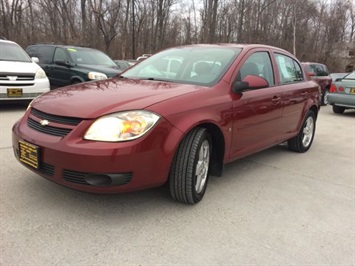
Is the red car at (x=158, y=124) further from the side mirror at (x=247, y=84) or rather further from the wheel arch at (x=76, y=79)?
the wheel arch at (x=76, y=79)

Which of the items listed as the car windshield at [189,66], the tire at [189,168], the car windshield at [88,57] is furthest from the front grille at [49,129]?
the car windshield at [88,57]

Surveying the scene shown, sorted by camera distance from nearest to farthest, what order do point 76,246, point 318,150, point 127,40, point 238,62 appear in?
point 76,246 < point 238,62 < point 318,150 < point 127,40

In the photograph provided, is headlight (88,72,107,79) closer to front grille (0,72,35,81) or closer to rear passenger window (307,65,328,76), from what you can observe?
front grille (0,72,35,81)

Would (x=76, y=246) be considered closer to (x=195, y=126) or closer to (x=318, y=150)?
(x=195, y=126)

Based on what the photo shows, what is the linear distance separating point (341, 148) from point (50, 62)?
7.52 metres

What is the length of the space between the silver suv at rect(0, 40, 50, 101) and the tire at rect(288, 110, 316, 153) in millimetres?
5368

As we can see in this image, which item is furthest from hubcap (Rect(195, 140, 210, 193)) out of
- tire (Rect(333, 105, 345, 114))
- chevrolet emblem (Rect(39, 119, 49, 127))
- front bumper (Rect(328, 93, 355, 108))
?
tire (Rect(333, 105, 345, 114))

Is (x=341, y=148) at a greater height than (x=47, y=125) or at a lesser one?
lesser

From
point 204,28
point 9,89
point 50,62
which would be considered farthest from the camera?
point 204,28

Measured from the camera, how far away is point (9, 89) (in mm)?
7270

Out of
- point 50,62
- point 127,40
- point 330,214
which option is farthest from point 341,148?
point 127,40

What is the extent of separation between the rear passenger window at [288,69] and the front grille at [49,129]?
3032 millimetres

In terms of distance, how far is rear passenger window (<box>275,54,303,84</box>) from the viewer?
4.79 m

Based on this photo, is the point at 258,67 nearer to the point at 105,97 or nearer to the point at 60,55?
the point at 105,97
